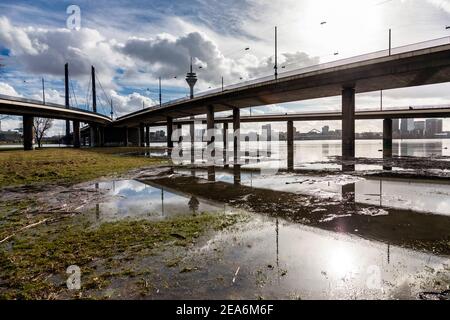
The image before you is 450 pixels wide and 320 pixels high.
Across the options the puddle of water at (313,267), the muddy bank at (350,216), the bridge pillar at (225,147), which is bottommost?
the puddle of water at (313,267)

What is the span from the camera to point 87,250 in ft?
21.9

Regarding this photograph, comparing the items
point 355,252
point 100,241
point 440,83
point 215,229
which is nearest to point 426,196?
point 355,252

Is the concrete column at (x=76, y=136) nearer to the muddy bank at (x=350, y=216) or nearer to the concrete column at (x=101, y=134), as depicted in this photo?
the concrete column at (x=101, y=134)

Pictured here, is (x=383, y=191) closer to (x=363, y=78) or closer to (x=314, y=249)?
(x=314, y=249)

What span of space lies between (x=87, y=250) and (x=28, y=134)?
74.0 meters

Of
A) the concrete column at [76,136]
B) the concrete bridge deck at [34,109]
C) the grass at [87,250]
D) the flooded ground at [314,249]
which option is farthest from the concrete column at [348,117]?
the concrete column at [76,136]

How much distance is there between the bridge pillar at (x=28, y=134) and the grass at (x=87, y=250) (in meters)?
68.5

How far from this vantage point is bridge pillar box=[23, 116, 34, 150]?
2486 inches

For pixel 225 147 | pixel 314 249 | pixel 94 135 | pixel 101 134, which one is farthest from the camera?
pixel 101 134

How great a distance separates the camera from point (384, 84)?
44656 mm

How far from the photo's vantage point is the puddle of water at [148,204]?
10246 millimetres

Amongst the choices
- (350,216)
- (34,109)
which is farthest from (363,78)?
(34,109)

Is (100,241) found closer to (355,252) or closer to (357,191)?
(355,252)
